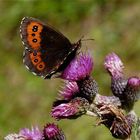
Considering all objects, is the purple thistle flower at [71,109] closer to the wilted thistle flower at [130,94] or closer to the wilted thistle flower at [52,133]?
the wilted thistle flower at [52,133]

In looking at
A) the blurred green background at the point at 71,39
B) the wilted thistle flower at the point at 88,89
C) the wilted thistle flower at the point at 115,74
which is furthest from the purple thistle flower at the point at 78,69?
the blurred green background at the point at 71,39

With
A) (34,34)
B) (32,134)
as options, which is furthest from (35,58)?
(32,134)

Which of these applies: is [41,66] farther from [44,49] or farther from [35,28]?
[35,28]

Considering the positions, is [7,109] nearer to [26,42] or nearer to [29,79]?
[29,79]

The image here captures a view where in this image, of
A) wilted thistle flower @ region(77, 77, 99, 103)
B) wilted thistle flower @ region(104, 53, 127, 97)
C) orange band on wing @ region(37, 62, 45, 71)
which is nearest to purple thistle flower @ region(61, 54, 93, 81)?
wilted thistle flower @ region(77, 77, 99, 103)

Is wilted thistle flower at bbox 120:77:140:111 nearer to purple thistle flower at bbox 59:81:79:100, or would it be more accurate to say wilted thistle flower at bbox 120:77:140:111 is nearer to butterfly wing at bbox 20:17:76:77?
purple thistle flower at bbox 59:81:79:100

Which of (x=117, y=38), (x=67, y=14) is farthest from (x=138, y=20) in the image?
(x=67, y=14)

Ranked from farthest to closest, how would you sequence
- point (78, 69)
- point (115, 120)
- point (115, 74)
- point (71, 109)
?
point (115, 74), point (78, 69), point (71, 109), point (115, 120)
